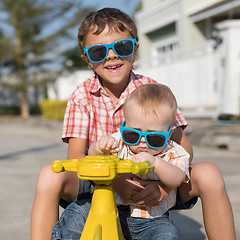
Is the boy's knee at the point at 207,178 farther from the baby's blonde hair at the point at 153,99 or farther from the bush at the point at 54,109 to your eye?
the bush at the point at 54,109

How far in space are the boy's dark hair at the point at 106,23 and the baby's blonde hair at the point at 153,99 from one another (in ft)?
1.63

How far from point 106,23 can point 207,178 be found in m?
0.93

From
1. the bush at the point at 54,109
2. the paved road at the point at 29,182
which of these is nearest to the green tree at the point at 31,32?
the bush at the point at 54,109

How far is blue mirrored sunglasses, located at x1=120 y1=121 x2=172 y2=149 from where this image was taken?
1774 millimetres

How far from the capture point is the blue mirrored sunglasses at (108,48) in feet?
7.05

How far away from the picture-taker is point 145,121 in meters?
1.82

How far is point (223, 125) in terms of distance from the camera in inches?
296

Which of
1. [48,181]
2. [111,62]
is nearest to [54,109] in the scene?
[111,62]

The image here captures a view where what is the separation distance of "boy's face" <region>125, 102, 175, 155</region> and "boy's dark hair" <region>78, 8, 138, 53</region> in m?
0.56

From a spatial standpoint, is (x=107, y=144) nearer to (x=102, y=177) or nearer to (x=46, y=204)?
(x=102, y=177)

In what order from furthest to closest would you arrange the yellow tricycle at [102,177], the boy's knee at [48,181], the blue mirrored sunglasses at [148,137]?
the boy's knee at [48,181] → the blue mirrored sunglasses at [148,137] → the yellow tricycle at [102,177]

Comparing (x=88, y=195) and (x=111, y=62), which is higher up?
(x=111, y=62)

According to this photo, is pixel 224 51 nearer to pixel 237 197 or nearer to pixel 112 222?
pixel 237 197

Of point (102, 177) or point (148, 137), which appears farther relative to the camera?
point (148, 137)
